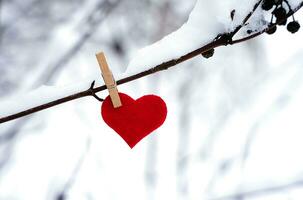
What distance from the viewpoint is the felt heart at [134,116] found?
1172mm

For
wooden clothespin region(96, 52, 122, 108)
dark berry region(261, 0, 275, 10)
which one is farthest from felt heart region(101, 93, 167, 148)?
dark berry region(261, 0, 275, 10)

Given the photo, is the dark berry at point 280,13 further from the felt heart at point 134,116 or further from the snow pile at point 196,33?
the felt heart at point 134,116

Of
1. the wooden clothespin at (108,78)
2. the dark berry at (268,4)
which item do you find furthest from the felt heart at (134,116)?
the dark berry at (268,4)

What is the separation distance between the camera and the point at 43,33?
343 centimetres

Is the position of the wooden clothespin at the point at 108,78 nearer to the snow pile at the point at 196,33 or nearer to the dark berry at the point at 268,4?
the snow pile at the point at 196,33

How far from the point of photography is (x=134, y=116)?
47.5 inches

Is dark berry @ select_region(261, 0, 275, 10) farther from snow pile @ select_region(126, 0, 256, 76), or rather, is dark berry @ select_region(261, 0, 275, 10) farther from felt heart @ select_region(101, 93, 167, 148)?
felt heart @ select_region(101, 93, 167, 148)

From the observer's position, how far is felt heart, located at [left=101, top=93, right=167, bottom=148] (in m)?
1.17

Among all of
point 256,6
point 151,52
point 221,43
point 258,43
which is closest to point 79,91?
point 151,52

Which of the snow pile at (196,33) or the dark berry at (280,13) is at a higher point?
the snow pile at (196,33)

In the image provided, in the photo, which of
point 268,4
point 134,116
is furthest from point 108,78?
point 268,4

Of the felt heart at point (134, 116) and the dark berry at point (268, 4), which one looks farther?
the felt heart at point (134, 116)

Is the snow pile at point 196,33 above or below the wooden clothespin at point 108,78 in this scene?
above

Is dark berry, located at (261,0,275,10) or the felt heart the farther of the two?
the felt heart
